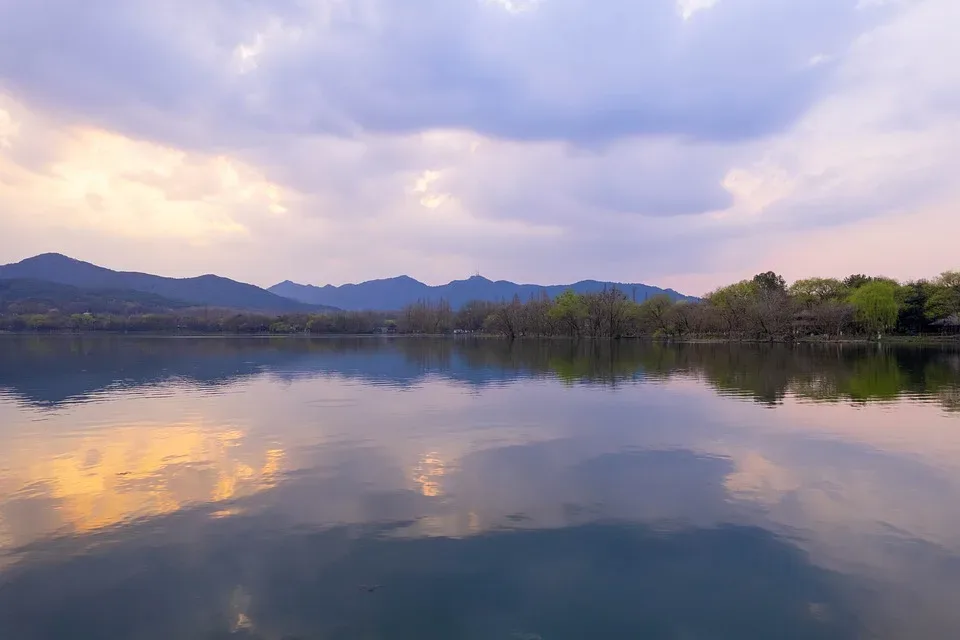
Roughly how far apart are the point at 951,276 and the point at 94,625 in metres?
96.8

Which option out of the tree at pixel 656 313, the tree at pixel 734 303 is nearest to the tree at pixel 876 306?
the tree at pixel 734 303

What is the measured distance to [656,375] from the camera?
33.0 metres

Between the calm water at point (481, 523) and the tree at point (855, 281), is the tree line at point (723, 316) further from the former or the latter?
the calm water at point (481, 523)

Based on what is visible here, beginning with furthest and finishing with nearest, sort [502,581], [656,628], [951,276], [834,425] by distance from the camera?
[951,276] < [834,425] < [502,581] < [656,628]

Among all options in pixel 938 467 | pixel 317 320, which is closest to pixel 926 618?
pixel 938 467

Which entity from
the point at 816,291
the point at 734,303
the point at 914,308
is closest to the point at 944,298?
the point at 914,308

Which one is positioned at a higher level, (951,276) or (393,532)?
(951,276)

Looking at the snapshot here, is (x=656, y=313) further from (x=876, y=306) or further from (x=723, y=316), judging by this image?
(x=876, y=306)

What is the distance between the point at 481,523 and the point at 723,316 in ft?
281

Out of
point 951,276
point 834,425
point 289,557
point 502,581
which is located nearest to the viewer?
point 502,581

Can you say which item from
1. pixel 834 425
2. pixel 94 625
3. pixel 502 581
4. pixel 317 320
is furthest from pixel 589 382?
pixel 317 320

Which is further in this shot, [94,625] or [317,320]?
[317,320]

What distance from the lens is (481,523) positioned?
9188mm

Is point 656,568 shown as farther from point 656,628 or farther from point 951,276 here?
point 951,276
